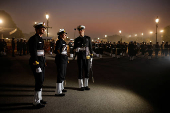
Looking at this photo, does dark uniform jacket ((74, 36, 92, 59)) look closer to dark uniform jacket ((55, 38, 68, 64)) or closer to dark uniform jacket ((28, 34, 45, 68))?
dark uniform jacket ((55, 38, 68, 64))

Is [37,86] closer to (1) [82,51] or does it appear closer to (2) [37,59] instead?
(2) [37,59]

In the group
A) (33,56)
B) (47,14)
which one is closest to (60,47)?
(33,56)

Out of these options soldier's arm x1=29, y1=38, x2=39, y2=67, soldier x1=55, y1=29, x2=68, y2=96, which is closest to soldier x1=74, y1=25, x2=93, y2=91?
soldier x1=55, y1=29, x2=68, y2=96

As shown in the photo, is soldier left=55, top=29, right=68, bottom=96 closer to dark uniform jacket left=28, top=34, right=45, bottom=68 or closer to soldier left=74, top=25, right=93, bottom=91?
soldier left=74, top=25, right=93, bottom=91

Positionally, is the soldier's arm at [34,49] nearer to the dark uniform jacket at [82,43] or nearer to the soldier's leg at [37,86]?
the soldier's leg at [37,86]

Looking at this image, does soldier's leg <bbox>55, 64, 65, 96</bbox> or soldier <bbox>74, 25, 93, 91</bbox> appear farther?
soldier <bbox>74, 25, 93, 91</bbox>

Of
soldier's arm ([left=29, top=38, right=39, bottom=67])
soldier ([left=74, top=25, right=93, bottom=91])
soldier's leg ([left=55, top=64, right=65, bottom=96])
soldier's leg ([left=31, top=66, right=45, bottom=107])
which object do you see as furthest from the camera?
soldier ([left=74, top=25, right=93, bottom=91])

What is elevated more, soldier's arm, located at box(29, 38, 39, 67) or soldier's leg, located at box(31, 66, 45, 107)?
soldier's arm, located at box(29, 38, 39, 67)

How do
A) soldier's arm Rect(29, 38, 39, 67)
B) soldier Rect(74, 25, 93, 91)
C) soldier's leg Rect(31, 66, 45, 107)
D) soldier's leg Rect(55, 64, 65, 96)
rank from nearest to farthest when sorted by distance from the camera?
soldier's arm Rect(29, 38, 39, 67) → soldier's leg Rect(31, 66, 45, 107) → soldier's leg Rect(55, 64, 65, 96) → soldier Rect(74, 25, 93, 91)

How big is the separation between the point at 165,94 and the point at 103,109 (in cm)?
273

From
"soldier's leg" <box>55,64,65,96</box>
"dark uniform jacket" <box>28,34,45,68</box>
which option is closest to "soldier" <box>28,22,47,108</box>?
"dark uniform jacket" <box>28,34,45,68</box>

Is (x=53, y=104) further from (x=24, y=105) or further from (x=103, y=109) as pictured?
(x=103, y=109)

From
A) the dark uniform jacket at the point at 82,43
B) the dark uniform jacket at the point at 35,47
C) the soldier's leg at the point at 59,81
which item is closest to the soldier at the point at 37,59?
the dark uniform jacket at the point at 35,47

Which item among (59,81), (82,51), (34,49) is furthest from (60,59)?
(34,49)
